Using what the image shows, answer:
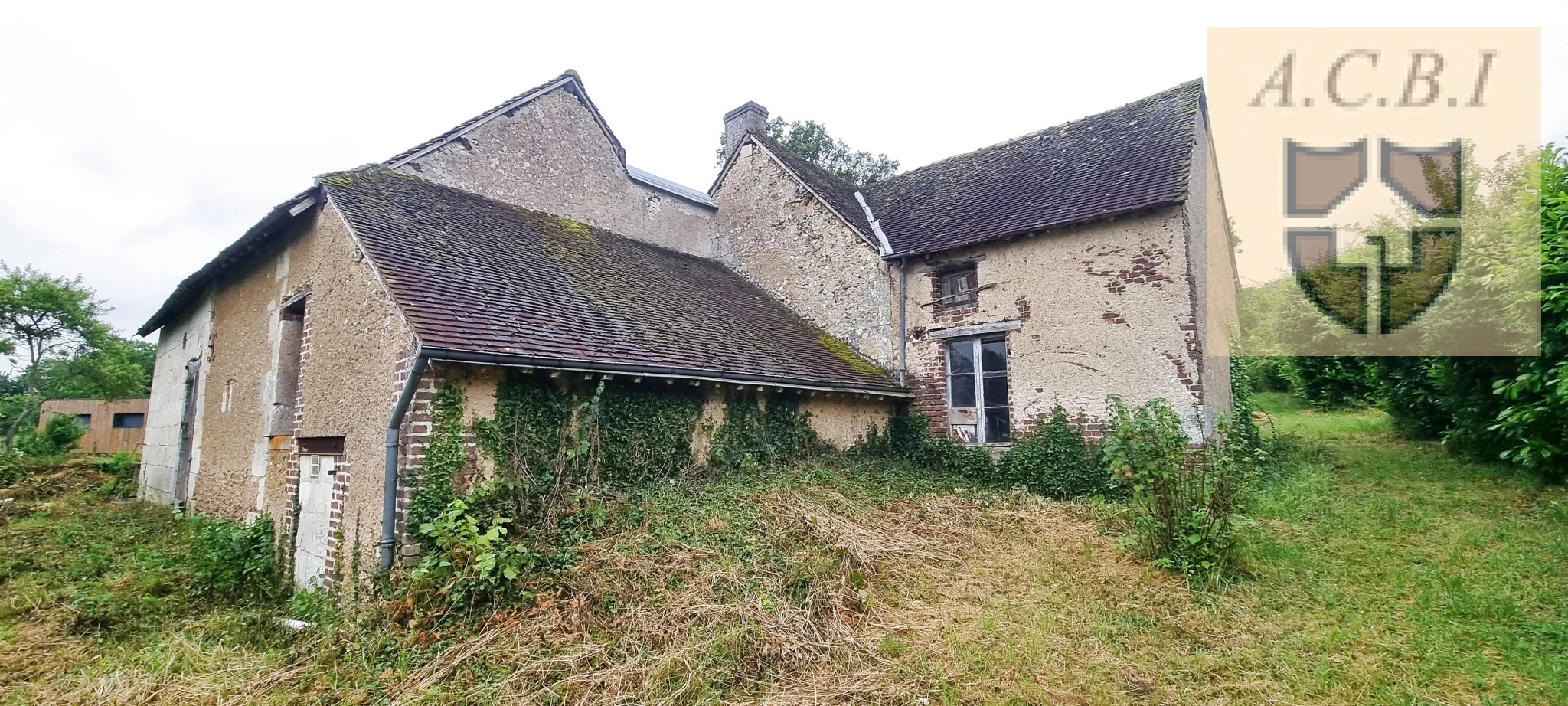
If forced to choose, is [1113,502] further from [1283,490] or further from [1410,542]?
[1410,542]

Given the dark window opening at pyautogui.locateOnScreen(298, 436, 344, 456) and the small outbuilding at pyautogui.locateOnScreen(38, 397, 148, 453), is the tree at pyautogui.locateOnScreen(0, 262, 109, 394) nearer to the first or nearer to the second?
the small outbuilding at pyautogui.locateOnScreen(38, 397, 148, 453)

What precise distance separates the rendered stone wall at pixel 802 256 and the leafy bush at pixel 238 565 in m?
8.93

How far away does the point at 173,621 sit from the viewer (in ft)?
19.5

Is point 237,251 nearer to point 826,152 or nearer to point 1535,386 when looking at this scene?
point 1535,386

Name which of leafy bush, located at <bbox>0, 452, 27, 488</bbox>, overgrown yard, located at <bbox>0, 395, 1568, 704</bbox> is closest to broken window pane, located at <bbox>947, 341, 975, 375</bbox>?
overgrown yard, located at <bbox>0, 395, 1568, 704</bbox>

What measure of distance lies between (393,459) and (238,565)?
136 inches

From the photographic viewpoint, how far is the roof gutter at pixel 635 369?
18.8 feet

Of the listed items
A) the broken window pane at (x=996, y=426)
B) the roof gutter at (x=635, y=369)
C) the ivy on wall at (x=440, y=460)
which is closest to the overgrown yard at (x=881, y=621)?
the ivy on wall at (x=440, y=460)

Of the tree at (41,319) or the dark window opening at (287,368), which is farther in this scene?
the tree at (41,319)

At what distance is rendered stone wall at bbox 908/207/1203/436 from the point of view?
895cm

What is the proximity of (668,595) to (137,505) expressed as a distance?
13626mm

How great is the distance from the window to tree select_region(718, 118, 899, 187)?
17.4 meters

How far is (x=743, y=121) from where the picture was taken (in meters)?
15.8

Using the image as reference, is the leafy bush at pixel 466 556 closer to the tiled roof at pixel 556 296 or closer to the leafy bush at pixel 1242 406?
the tiled roof at pixel 556 296
